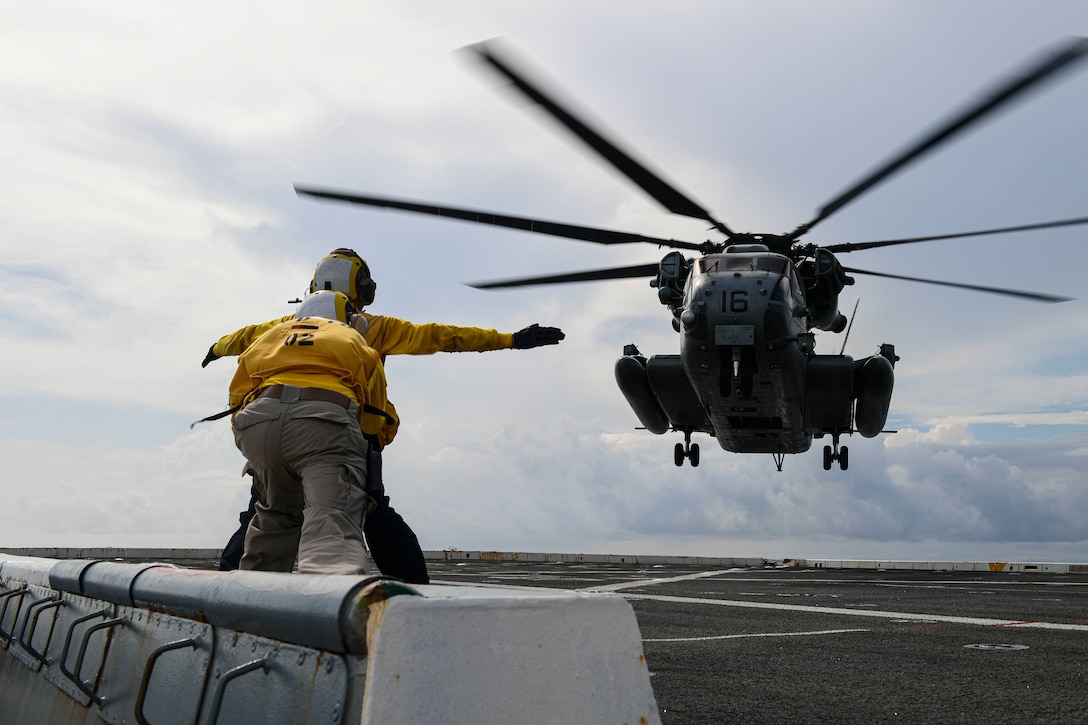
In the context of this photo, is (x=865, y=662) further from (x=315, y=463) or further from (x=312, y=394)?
(x=312, y=394)

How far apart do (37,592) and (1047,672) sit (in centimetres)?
551

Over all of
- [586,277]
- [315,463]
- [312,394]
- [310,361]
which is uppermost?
[586,277]

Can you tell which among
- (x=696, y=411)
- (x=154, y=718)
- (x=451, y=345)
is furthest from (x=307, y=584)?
(x=696, y=411)

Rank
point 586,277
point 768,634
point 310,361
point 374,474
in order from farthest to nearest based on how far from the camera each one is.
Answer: point 586,277 < point 768,634 < point 374,474 < point 310,361

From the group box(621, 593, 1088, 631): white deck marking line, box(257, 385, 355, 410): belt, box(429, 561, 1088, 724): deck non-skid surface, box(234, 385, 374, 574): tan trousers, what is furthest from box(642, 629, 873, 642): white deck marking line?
box(257, 385, 355, 410): belt

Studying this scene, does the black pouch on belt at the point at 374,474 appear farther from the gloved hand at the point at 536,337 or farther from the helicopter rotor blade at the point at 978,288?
the helicopter rotor blade at the point at 978,288

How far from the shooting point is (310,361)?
392cm

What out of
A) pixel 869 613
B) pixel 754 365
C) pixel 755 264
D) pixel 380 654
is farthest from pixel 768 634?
pixel 755 264

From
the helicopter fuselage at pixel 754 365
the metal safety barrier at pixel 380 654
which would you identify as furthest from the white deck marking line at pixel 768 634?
the helicopter fuselage at pixel 754 365

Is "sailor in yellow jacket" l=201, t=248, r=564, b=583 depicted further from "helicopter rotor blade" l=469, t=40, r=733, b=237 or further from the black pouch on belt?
"helicopter rotor blade" l=469, t=40, r=733, b=237

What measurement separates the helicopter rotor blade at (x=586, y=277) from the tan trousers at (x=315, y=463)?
36.1 feet

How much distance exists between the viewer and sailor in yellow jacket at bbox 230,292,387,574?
3.62 meters

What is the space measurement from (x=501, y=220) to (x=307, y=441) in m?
9.68

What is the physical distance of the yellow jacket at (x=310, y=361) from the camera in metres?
3.91
